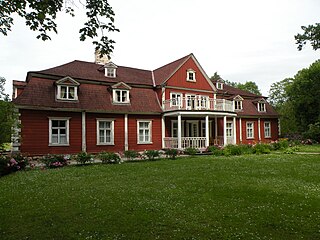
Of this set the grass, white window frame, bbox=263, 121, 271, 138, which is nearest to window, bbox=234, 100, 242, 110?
white window frame, bbox=263, 121, 271, 138

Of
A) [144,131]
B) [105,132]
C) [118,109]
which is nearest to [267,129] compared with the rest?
[144,131]

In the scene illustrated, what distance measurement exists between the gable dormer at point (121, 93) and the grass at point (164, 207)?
1119 centimetres

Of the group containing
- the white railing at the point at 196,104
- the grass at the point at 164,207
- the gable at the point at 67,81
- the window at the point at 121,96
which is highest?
the gable at the point at 67,81

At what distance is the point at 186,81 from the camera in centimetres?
2325

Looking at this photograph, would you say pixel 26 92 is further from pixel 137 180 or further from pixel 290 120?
pixel 290 120

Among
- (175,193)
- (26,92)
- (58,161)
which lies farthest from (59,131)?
(175,193)

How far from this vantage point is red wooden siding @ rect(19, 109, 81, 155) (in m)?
15.9

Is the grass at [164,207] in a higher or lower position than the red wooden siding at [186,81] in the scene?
lower

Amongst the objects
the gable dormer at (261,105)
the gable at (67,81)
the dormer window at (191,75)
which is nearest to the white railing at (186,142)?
the dormer window at (191,75)

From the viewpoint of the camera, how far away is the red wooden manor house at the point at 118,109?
16.6 meters

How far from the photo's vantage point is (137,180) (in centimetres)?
884

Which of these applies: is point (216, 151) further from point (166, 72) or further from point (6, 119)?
point (6, 119)

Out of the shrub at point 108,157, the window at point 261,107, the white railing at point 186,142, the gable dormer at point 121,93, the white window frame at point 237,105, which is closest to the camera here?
the shrub at point 108,157

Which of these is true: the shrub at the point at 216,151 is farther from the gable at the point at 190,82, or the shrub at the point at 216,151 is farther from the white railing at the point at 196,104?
the gable at the point at 190,82
